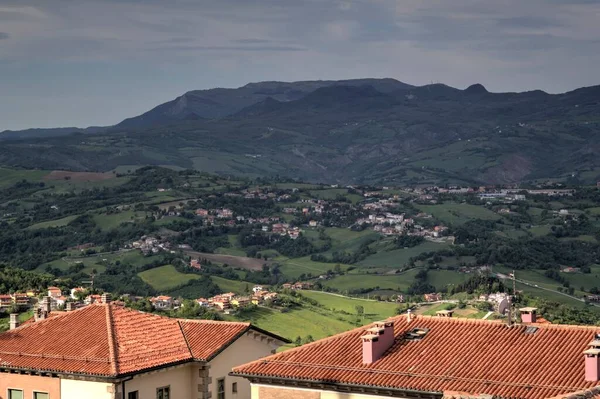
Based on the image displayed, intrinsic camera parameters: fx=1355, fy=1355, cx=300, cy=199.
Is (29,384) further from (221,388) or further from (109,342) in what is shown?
(221,388)

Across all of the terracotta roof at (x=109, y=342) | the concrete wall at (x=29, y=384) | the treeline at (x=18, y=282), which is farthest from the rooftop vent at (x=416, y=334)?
the treeline at (x=18, y=282)

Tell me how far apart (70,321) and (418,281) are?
154 m

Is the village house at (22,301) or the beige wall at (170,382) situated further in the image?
the village house at (22,301)

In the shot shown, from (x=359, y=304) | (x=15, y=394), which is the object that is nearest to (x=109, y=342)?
(x=15, y=394)

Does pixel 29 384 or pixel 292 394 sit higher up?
pixel 292 394

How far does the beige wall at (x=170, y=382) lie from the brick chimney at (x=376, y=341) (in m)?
5.15

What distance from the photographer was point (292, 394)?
30.2m

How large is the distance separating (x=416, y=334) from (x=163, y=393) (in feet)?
21.1

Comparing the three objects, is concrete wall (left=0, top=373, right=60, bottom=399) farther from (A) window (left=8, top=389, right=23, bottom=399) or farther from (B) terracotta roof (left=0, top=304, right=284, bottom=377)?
(B) terracotta roof (left=0, top=304, right=284, bottom=377)

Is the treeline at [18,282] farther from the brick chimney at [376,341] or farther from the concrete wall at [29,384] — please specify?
the brick chimney at [376,341]

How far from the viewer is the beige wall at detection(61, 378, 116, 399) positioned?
3142cm

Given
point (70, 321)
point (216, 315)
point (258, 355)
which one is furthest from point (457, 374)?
point (216, 315)

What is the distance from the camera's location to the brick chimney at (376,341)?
29.9 m

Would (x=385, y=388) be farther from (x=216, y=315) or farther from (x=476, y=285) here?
(x=476, y=285)
